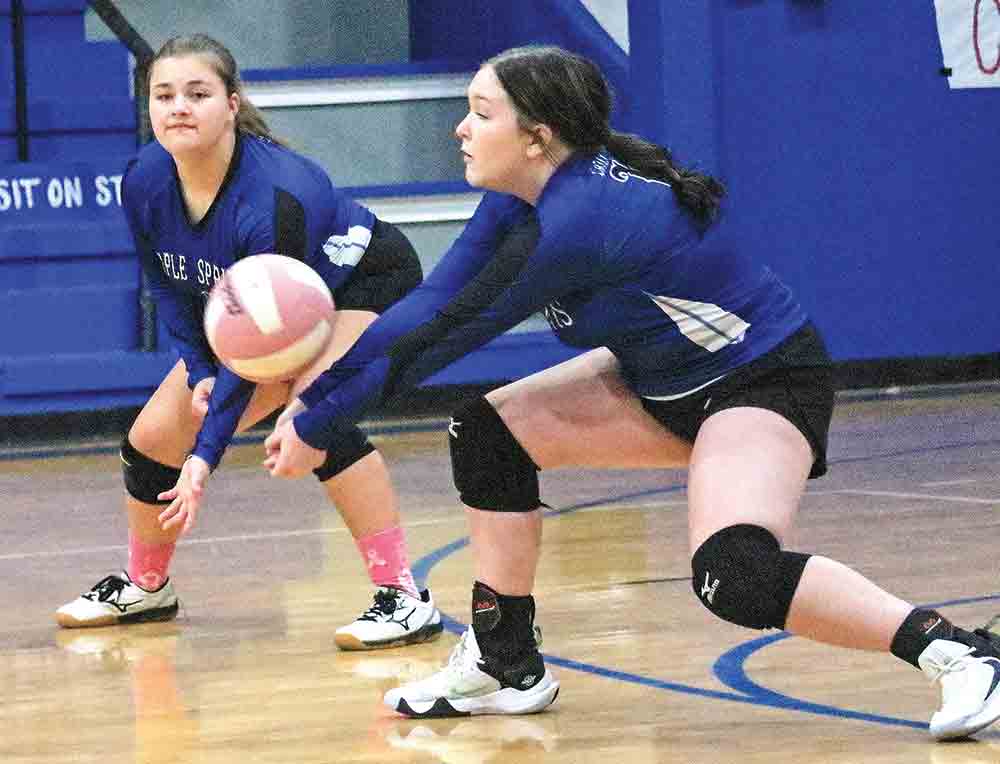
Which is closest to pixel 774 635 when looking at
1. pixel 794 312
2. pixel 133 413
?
pixel 794 312

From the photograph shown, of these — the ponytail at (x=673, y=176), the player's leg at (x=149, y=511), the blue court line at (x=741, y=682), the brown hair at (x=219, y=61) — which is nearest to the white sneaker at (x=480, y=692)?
the blue court line at (x=741, y=682)

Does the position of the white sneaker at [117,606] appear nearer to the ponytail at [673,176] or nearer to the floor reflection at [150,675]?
the floor reflection at [150,675]

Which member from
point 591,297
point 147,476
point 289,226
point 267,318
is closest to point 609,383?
point 591,297

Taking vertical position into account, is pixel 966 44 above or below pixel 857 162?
above

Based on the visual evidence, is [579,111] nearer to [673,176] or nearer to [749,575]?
[673,176]

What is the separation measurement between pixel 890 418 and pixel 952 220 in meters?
1.50

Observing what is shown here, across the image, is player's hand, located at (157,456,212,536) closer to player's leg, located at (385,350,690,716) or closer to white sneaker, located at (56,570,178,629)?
player's leg, located at (385,350,690,716)

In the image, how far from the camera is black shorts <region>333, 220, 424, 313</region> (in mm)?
4242

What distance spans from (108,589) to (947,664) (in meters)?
2.08

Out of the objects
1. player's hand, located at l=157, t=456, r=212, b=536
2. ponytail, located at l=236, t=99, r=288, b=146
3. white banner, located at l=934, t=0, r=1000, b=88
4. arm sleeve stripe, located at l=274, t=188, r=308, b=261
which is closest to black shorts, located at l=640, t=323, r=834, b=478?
player's hand, located at l=157, t=456, r=212, b=536

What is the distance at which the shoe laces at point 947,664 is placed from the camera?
303cm

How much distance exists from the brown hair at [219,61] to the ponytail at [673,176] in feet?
3.32

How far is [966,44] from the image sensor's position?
9.22 m

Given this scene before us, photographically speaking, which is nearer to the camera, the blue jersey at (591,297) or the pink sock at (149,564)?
the blue jersey at (591,297)
